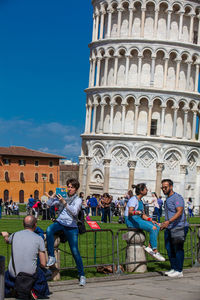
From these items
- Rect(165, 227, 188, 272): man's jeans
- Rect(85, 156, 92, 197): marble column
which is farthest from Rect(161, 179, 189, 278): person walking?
Rect(85, 156, 92, 197): marble column

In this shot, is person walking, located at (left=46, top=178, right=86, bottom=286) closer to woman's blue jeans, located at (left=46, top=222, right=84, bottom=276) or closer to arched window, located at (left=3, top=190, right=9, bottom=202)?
woman's blue jeans, located at (left=46, top=222, right=84, bottom=276)

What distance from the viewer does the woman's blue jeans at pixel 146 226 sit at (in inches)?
482

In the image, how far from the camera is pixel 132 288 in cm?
1066

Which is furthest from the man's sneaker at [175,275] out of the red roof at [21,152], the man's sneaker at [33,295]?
the red roof at [21,152]

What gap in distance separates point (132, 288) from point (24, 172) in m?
83.1

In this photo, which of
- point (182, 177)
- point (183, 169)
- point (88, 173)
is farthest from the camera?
point (88, 173)

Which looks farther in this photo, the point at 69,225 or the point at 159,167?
the point at 159,167

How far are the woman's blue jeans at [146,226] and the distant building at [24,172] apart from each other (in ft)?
255

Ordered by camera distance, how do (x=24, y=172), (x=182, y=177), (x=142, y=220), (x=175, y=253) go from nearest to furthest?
(x=175, y=253), (x=142, y=220), (x=182, y=177), (x=24, y=172)

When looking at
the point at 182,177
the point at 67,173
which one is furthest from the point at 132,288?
the point at 67,173

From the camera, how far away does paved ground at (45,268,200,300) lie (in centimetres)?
991

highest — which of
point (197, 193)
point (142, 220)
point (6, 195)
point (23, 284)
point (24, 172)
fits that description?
point (24, 172)

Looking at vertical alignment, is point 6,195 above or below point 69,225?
below

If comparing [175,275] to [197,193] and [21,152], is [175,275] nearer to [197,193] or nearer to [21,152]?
[197,193]
